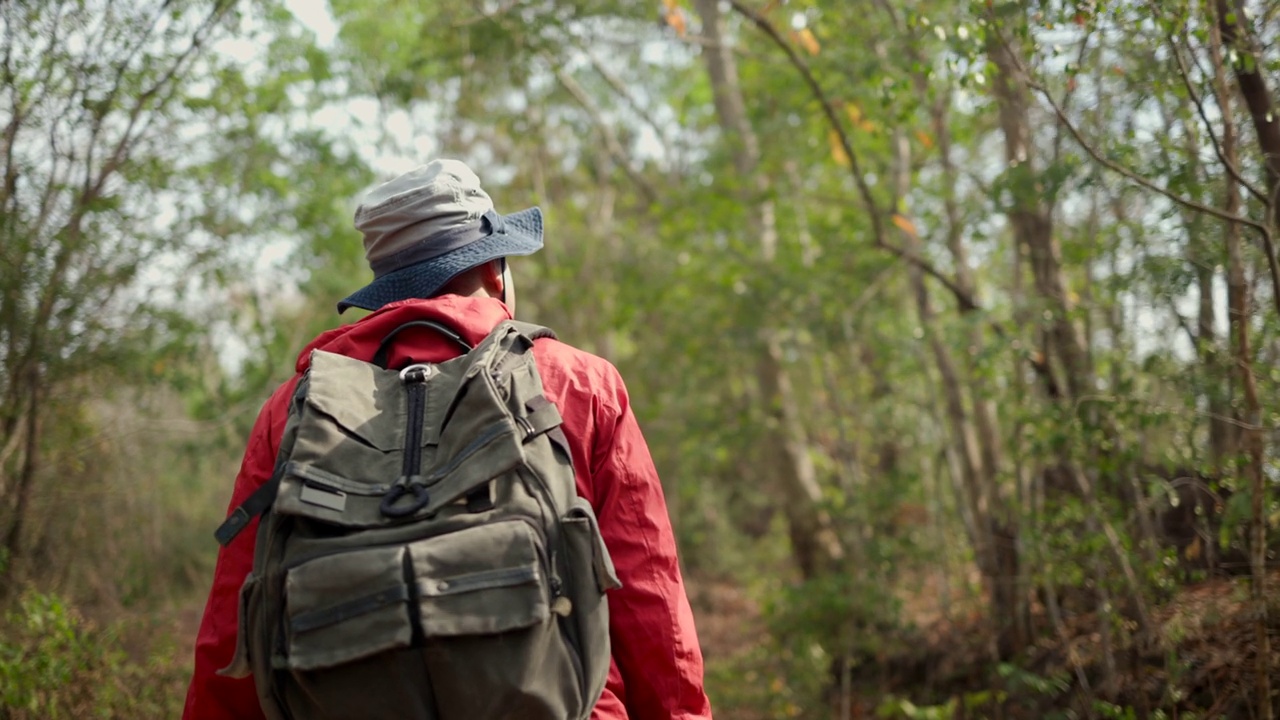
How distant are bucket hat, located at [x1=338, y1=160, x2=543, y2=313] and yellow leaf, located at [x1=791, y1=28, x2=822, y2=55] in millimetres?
5636

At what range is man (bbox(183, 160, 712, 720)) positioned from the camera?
180cm

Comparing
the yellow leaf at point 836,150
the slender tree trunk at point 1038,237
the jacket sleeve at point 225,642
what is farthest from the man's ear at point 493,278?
the yellow leaf at point 836,150

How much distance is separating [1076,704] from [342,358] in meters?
4.47

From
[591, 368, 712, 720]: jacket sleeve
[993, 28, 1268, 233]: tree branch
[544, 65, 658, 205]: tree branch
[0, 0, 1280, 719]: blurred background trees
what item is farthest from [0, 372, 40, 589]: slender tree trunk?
[544, 65, 658, 205]: tree branch

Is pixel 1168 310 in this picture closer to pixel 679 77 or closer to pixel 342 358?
pixel 342 358

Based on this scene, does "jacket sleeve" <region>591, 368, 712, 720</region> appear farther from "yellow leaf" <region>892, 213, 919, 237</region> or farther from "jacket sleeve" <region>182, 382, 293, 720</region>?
"yellow leaf" <region>892, 213, 919, 237</region>

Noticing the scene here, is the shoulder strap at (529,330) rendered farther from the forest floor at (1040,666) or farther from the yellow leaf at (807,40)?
the yellow leaf at (807,40)

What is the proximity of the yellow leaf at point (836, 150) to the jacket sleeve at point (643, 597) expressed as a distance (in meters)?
6.78

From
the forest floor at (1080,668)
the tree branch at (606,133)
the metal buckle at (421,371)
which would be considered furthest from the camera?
the tree branch at (606,133)

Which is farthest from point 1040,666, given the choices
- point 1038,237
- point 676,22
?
point 676,22

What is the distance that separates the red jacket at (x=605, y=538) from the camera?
1.80 m

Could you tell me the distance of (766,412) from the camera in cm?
1006

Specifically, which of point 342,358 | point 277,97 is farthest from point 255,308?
point 342,358

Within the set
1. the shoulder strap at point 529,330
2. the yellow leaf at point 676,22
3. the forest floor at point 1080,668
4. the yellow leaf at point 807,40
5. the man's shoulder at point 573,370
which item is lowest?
the forest floor at point 1080,668
